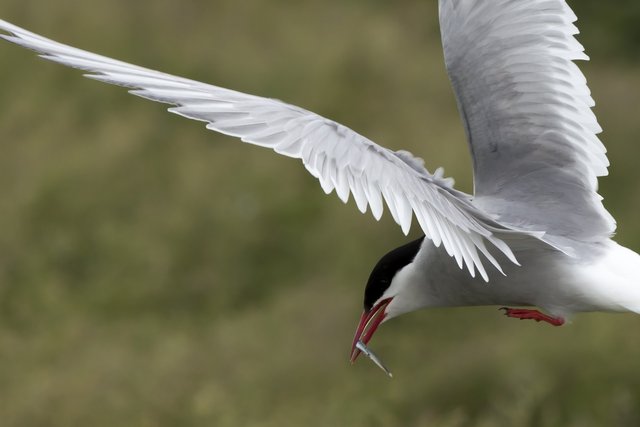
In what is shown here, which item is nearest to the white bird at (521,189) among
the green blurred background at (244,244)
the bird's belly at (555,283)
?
the bird's belly at (555,283)

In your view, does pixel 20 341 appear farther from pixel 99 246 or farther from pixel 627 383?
pixel 627 383

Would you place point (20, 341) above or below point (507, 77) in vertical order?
below

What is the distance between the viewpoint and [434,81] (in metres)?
12.1

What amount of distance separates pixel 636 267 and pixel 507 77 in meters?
0.79

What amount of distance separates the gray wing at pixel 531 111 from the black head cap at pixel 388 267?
299 mm

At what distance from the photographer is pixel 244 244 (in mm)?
9711

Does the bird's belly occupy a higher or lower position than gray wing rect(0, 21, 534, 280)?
lower

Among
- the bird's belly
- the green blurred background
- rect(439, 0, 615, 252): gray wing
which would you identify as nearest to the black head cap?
the bird's belly

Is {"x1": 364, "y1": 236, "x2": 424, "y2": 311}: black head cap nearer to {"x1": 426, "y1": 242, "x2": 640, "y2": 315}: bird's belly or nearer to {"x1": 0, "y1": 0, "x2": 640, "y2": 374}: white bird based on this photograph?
{"x1": 0, "y1": 0, "x2": 640, "y2": 374}: white bird

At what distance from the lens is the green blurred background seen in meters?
6.97

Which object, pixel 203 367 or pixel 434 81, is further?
pixel 434 81

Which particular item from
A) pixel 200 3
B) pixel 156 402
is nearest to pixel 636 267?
pixel 156 402

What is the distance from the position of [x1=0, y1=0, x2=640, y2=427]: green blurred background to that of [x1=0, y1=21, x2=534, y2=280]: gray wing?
2.26 meters

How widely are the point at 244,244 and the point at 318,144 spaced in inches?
228
